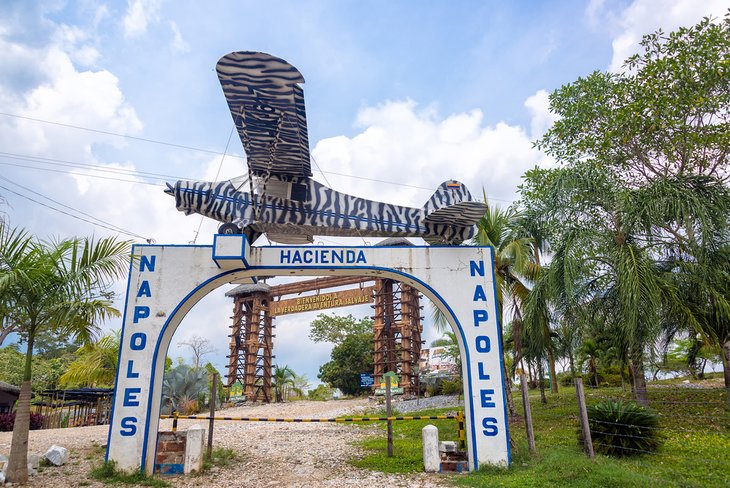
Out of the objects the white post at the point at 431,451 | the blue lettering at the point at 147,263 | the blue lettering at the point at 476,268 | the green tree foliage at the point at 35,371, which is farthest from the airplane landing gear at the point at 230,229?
the green tree foliage at the point at 35,371

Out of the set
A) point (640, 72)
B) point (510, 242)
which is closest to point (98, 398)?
point (510, 242)

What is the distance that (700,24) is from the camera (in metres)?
13.4

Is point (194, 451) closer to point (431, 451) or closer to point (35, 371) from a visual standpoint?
point (431, 451)

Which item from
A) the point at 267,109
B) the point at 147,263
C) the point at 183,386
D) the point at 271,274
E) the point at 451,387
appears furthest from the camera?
the point at 183,386

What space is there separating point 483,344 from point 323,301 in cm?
1832

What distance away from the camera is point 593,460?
26.9 ft

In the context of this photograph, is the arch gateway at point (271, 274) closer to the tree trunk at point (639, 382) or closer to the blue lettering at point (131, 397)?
the blue lettering at point (131, 397)

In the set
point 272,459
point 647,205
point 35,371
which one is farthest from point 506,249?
point 35,371

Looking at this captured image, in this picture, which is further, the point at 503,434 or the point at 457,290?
the point at 457,290

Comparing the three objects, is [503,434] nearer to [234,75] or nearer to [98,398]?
[234,75]

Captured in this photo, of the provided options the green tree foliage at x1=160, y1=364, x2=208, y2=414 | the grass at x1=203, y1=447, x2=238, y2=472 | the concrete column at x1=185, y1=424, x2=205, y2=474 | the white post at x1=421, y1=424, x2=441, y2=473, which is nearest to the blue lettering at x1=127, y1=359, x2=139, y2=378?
the concrete column at x1=185, y1=424, x2=205, y2=474

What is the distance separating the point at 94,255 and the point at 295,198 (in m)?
3.73

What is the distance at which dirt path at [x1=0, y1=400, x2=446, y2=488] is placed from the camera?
8.28 m

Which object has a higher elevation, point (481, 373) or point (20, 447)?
point (481, 373)
